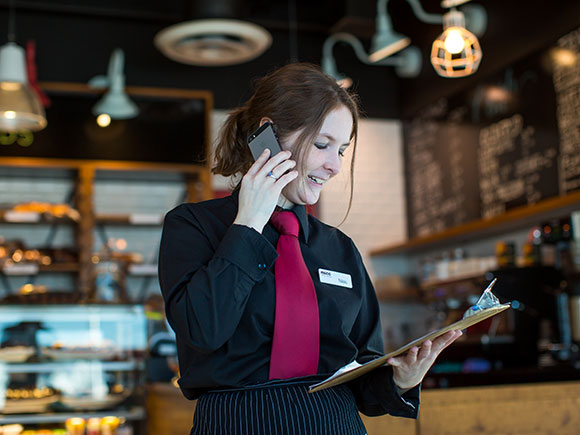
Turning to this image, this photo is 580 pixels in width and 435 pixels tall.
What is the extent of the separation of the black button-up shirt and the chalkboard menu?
3301mm

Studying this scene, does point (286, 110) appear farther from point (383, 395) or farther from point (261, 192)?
point (383, 395)

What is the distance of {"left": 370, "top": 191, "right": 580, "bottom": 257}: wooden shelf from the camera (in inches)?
171

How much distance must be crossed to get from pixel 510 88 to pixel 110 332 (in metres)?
A: 3.14

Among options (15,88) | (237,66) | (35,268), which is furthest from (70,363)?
(237,66)

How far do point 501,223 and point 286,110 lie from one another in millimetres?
3705

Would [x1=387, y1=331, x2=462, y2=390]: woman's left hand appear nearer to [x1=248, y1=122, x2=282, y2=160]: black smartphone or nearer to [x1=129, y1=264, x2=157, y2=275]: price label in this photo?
[x1=248, y1=122, x2=282, y2=160]: black smartphone

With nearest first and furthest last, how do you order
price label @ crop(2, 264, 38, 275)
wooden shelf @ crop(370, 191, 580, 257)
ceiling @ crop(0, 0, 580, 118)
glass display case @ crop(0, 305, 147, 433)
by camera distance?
glass display case @ crop(0, 305, 147, 433)
wooden shelf @ crop(370, 191, 580, 257)
price label @ crop(2, 264, 38, 275)
ceiling @ crop(0, 0, 580, 118)

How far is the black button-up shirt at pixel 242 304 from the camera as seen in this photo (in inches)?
48.7

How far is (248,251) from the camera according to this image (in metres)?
1.28

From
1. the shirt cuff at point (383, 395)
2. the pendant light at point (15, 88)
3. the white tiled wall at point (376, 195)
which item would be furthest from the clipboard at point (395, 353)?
the white tiled wall at point (376, 195)

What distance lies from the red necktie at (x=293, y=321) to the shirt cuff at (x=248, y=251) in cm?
7

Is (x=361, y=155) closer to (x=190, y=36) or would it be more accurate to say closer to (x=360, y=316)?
(x=190, y=36)

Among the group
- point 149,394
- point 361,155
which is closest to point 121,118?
point 361,155

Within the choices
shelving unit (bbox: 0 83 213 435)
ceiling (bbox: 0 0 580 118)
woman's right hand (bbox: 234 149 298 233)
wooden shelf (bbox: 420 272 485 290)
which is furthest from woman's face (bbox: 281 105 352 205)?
ceiling (bbox: 0 0 580 118)
